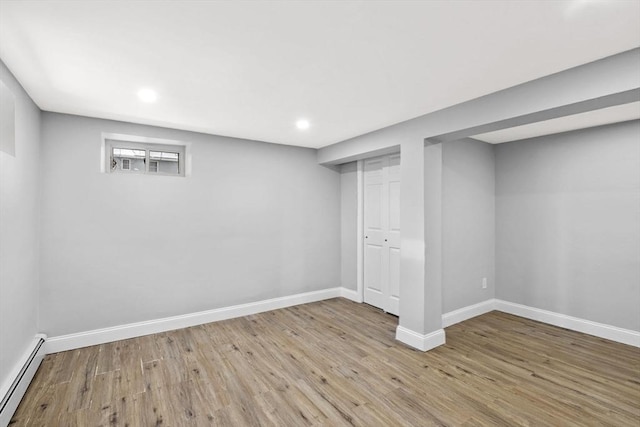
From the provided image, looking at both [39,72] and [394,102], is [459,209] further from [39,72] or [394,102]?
[39,72]

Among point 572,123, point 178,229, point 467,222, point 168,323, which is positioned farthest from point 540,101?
point 168,323

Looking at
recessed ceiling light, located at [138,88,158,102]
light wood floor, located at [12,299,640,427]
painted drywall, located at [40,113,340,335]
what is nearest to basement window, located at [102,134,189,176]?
painted drywall, located at [40,113,340,335]

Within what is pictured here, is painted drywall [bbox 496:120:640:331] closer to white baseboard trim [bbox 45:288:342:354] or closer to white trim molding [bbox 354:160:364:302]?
white trim molding [bbox 354:160:364:302]

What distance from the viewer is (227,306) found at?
13.2 feet

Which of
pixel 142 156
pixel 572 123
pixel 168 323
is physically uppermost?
pixel 572 123

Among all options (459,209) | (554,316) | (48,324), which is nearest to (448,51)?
(459,209)

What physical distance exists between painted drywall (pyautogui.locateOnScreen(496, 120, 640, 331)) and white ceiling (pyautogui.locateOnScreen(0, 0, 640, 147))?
83.0 inches

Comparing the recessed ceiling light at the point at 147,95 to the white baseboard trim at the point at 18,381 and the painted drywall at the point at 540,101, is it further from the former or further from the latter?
the painted drywall at the point at 540,101

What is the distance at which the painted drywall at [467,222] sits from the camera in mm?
3855

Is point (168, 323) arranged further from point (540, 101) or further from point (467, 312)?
point (540, 101)

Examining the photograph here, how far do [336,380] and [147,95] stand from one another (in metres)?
2.90

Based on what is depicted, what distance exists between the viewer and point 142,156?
11.8ft

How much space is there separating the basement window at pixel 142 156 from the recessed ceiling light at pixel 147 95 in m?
0.97

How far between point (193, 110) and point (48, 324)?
8.43 ft
